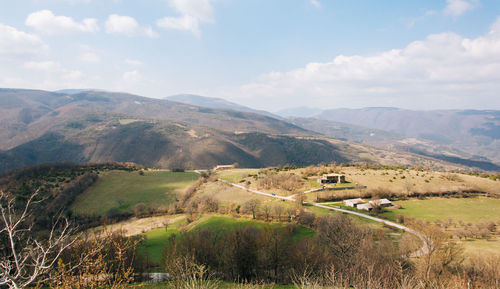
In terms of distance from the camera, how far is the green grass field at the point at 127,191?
70000 millimetres

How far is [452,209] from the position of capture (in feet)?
162

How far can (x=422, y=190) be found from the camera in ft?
197

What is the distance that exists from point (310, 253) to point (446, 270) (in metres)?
13.0

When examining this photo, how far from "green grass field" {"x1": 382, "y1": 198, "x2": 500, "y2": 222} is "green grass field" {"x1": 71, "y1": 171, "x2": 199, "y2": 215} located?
6114 centimetres

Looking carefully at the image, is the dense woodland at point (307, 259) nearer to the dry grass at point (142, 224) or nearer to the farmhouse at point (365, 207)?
the farmhouse at point (365, 207)

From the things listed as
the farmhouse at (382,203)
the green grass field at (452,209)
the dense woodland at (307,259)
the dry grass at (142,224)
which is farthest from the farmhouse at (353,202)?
the dry grass at (142,224)

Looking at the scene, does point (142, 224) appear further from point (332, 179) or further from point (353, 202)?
point (332, 179)

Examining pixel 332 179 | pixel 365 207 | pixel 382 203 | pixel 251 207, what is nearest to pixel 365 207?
pixel 365 207

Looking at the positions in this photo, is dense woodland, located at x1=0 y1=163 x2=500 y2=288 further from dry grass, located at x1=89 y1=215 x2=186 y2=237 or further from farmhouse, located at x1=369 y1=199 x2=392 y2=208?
dry grass, located at x1=89 y1=215 x2=186 y2=237

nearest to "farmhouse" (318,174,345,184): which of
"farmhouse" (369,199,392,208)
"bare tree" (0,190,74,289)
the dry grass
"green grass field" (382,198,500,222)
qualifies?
"green grass field" (382,198,500,222)

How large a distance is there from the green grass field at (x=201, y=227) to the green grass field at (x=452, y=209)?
22000 millimetres

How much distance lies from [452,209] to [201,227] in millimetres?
50479

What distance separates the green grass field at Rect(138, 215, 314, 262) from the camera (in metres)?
39.6

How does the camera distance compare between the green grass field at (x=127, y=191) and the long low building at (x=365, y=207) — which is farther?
the green grass field at (x=127, y=191)
